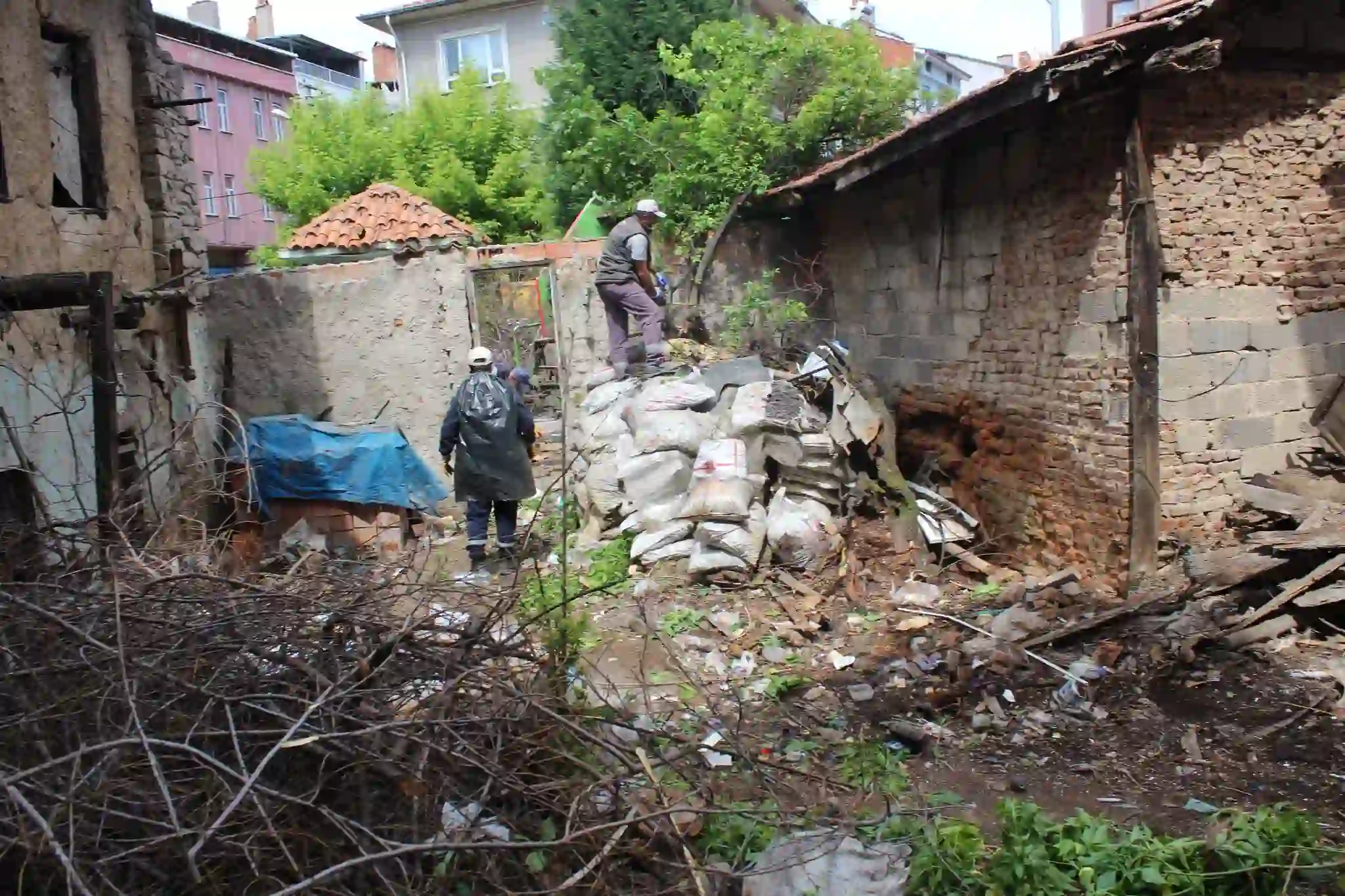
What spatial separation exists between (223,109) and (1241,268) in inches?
1134

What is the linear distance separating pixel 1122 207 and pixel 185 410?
684 centimetres

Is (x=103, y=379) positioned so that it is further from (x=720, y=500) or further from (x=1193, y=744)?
(x=1193, y=744)

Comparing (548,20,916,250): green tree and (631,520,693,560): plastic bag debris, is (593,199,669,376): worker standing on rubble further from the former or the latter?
(631,520,693,560): plastic bag debris

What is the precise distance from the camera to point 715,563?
23.3 feet

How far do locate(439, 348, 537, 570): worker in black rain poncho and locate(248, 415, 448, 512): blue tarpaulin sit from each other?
2.83 ft

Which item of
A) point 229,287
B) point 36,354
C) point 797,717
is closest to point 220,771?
point 797,717

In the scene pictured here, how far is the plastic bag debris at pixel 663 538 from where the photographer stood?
7.50 meters

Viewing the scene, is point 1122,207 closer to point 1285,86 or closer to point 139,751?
point 1285,86

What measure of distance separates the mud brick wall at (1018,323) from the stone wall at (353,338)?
393cm

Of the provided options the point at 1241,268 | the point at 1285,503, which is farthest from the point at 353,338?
the point at 1285,503

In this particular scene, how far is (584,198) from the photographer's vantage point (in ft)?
47.0

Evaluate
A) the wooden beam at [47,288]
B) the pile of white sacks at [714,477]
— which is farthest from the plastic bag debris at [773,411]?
the wooden beam at [47,288]

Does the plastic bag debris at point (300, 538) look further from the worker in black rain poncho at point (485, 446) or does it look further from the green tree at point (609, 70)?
the green tree at point (609, 70)

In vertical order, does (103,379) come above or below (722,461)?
above
